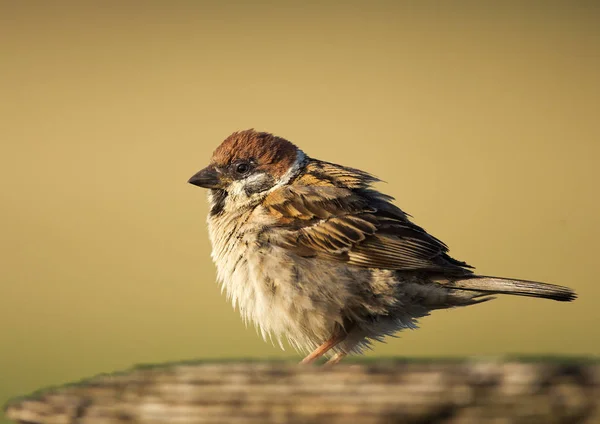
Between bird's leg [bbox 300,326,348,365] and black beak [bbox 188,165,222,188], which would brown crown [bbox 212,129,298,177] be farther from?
bird's leg [bbox 300,326,348,365]

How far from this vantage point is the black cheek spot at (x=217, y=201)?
443cm

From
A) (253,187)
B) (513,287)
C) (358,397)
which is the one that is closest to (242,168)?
(253,187)

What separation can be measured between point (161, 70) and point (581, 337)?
927 cm

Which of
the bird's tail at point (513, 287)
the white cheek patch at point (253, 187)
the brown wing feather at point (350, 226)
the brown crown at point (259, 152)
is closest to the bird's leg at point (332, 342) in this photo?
the brown wing feather at point (350, 226)

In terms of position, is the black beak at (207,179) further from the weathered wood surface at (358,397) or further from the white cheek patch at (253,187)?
the weathered wood surface at (358,397)

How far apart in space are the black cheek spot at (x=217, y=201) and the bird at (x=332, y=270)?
2 cm

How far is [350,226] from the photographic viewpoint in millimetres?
4164

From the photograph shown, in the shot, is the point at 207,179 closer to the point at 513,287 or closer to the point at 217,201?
the point at 217,201

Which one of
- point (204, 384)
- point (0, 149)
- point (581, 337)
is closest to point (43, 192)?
point (0, 149)

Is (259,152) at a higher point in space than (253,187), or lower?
higher

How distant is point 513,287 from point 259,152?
59.7 inches

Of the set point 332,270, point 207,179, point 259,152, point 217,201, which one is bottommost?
point 332,270

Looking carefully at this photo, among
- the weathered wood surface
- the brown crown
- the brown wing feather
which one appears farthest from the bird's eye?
the weathered wood surface

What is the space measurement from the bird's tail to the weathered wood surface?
93.0 inches
